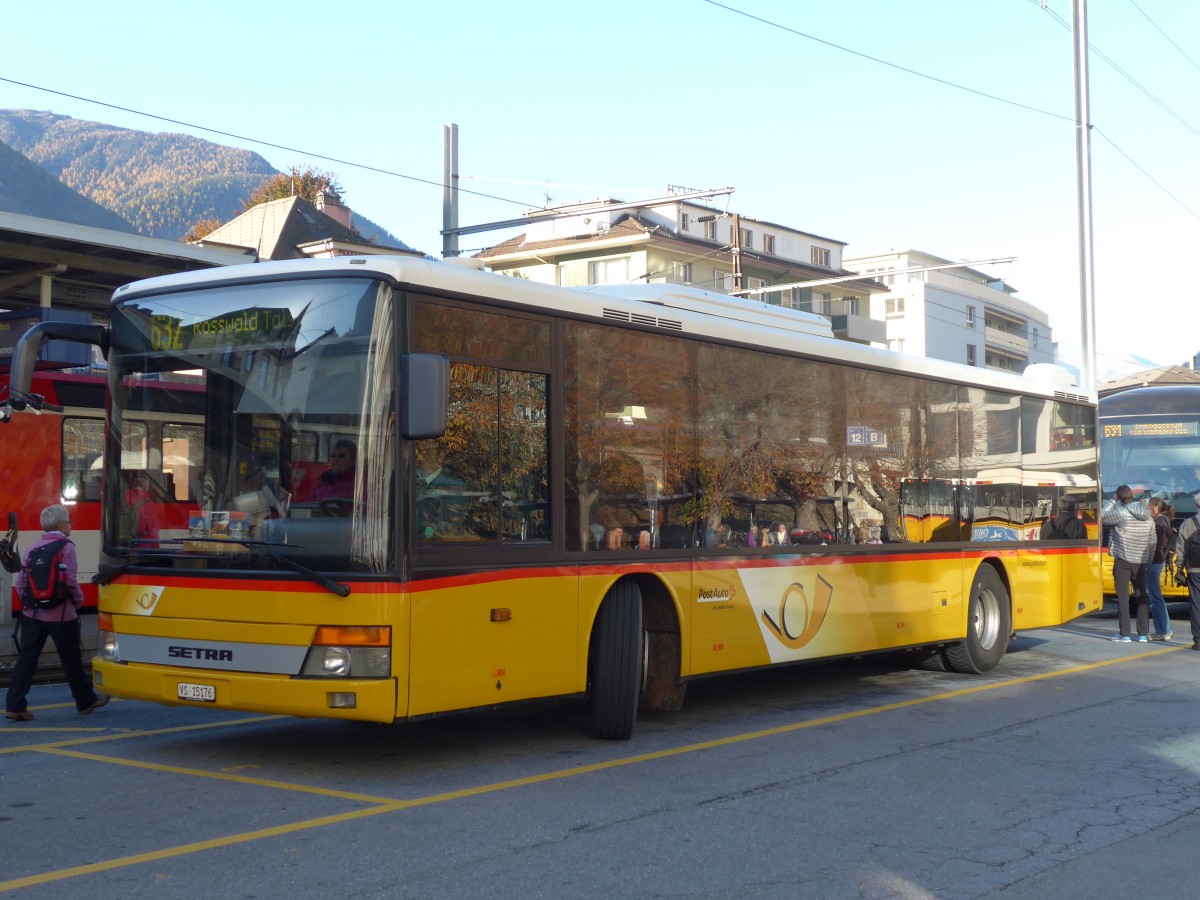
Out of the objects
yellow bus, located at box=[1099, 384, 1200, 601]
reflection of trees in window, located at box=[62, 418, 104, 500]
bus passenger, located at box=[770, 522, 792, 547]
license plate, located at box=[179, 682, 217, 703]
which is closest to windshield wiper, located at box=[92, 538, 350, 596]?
license plate, located at box=[179, 682, 217, 703]

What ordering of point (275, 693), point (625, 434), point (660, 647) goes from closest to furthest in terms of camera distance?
1. point (275, 693)
2. point (625, 434)
3. point (660, 647)

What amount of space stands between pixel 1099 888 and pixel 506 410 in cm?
439

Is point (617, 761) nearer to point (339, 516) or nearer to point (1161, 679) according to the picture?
point (339, 516)

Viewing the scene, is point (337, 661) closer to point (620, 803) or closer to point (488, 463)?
point (488, 463)

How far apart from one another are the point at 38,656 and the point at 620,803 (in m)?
5.34

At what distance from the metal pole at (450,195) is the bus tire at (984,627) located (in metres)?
11.8

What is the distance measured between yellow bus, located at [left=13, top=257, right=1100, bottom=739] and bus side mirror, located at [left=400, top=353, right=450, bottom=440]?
0.02 meters

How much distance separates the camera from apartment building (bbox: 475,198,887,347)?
2350 inches

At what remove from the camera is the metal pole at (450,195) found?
75.3ft

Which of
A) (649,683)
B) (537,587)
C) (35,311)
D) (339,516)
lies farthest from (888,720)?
(35,311)

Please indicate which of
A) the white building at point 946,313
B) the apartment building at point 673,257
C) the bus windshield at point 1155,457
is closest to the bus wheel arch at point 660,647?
the bus windshield at point 1155,457

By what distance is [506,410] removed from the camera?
8.60 m

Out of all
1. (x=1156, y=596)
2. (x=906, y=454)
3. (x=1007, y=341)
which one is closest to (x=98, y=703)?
(x=906, y=454)

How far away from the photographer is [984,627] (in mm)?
14156
